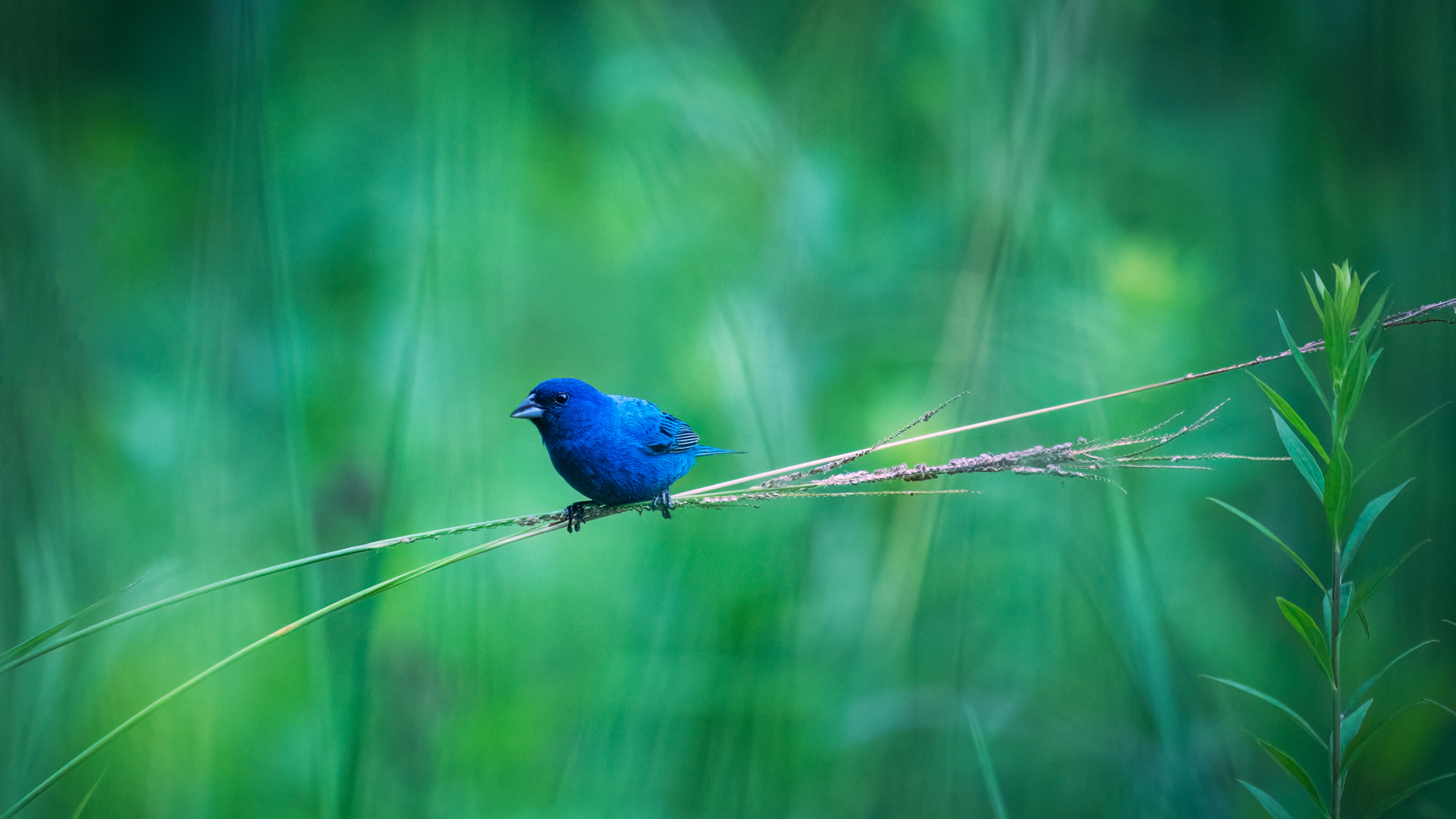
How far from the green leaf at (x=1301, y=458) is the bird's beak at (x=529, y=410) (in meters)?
1.35

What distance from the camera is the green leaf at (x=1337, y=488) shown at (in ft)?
3.45

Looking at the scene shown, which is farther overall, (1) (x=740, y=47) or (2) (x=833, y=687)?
(1) (x=740, y=47)

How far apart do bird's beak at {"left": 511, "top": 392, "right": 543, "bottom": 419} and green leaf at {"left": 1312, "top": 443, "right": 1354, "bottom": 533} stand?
4.65 ft

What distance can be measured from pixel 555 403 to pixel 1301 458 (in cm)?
138

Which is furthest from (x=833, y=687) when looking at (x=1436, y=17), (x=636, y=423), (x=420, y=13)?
(x=1436, y=17)

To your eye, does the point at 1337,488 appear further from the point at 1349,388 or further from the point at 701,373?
the point at 701,373

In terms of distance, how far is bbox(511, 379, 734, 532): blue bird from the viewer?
167cm

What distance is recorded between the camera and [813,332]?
202cm

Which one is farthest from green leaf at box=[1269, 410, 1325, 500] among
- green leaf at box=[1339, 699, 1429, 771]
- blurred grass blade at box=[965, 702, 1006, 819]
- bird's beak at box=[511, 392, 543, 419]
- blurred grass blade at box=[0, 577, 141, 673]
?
blurred grass blade at box=[0, 577, 141, 673]

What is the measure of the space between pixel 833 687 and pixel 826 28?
5.67 ft

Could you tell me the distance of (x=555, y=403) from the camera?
67.6 inches

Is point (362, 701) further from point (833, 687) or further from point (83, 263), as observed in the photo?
point (83, 263)

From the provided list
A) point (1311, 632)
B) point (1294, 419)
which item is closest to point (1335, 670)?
point (1311, 632)

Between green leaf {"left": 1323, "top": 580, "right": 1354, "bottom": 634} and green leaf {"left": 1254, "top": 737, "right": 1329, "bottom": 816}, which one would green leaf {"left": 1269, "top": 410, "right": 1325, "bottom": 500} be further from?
green leaf {"left": 1254, "top": 737, "right": 1329, "bottom": 816}
